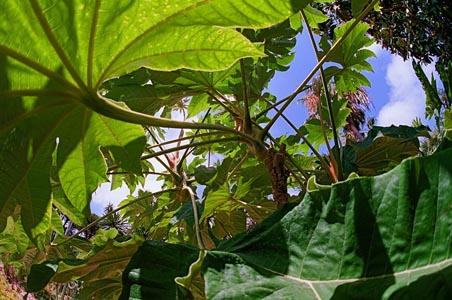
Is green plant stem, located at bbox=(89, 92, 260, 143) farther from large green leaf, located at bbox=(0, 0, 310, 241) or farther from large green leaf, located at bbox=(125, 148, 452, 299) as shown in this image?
large green leaf, located at bbox=(125, 148, 452, 299)

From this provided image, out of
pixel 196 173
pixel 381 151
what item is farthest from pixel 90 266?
pixel 381 151

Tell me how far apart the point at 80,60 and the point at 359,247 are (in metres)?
0.44

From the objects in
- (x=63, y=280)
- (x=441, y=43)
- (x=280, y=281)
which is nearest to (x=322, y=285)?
(x=280, y=281)

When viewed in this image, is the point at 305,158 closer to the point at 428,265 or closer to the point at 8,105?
the point at 8,105

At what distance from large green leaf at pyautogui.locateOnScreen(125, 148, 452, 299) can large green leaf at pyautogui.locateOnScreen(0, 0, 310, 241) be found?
9.4 inches

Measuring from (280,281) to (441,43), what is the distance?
7.96m

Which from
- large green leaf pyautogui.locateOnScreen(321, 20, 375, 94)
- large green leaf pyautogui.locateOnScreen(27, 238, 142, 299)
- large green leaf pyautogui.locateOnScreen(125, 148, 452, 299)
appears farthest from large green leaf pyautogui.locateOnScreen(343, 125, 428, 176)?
large green leaf pyautogui.locateOnScreen(125, 148, 452, 299)

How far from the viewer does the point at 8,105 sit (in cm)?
76

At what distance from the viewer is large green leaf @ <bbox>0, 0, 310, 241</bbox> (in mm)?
662

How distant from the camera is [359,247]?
51 centimetres

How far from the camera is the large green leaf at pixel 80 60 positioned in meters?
0.66

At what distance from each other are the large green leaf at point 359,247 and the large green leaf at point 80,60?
0.24m

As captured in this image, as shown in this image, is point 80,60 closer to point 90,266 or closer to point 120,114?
point 120,114

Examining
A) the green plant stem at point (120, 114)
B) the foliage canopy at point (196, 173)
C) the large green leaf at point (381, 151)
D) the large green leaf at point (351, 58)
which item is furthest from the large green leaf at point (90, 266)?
the large green leaf at point (351, 58)
